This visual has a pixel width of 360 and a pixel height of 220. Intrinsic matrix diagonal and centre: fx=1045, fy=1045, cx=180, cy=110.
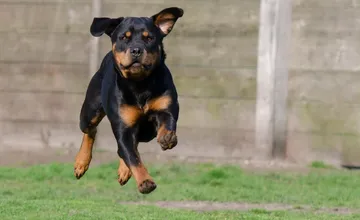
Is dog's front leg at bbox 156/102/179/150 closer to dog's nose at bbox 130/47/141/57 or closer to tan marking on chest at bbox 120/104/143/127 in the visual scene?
tan marking on chest at bbox 120/104/143/127

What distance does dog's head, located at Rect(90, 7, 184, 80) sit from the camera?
20.6ft

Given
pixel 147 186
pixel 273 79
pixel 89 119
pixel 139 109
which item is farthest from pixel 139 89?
pixel 273 79

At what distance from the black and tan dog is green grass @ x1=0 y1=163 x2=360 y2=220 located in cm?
128

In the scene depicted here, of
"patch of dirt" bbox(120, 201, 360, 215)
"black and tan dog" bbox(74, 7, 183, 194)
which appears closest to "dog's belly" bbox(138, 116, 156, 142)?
"black and tan dog" bbox(74, 7, 183, 194)

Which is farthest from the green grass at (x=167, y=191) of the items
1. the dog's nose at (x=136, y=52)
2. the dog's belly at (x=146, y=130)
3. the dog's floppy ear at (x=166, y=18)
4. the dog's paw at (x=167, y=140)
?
the dog's nose at (x=136, y=52)

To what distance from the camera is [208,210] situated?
8.84 metres

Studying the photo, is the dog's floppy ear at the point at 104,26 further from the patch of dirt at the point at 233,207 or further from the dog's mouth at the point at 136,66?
the patch of dirt at the point at 233,207

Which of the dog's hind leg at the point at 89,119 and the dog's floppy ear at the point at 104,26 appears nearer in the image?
the dog's floppy ear at the point at 104,26

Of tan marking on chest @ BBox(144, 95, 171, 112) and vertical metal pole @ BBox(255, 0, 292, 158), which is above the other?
tan marking on chest @ BBox(144, 95, 171, 112)

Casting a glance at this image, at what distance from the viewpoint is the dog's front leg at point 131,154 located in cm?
631

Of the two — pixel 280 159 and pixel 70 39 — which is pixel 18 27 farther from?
pixel 280 159

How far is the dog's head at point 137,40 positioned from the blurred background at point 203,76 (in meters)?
5.45

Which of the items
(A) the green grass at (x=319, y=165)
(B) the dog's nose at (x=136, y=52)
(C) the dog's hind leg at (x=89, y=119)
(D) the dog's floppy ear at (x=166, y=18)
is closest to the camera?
(B) the dog's nose at (x=136, y=52)

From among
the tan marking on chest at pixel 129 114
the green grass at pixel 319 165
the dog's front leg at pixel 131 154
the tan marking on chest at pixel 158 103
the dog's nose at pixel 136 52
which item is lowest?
the green grass at pixel 319 165
